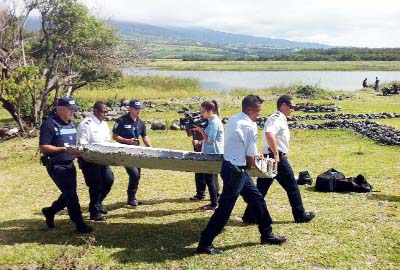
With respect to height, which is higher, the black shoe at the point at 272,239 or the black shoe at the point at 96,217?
the black shoe at the point at 272,239

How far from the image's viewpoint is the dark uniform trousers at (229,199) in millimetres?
6586

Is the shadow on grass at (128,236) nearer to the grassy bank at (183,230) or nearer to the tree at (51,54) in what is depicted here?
the grassy bank at (183,230)

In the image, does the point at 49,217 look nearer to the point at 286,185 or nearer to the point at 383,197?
the point at 286,185

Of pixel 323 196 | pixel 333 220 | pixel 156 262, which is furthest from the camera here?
pixel 323 196

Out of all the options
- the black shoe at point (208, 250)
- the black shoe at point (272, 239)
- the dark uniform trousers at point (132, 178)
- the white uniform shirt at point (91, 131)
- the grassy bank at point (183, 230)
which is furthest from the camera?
the dark uniform trousers at point (132, 178)

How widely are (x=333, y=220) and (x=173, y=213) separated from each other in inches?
116

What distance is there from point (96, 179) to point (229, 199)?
8.60 feet

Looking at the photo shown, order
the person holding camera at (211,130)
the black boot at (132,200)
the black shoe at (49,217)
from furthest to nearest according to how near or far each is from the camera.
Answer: the black boot at (132,200)
the person holding camera at (211,130)
the black shoe at (49,217)

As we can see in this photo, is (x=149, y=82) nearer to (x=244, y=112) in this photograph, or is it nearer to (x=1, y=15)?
(x=1, y=15)

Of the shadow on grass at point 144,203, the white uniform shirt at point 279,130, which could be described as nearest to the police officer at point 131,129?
the shadow on grass at point 144,203

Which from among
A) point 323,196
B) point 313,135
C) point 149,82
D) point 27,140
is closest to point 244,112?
point 323,196

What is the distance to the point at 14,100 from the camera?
20.3 metres

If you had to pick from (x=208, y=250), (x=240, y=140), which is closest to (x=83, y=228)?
(x=208, y=250)

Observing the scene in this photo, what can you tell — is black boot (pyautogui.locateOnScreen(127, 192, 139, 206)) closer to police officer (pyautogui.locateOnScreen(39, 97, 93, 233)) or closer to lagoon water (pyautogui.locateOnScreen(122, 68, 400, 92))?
police officer (pyautogui.locateOnScreen(39, 97, 93, 233))
